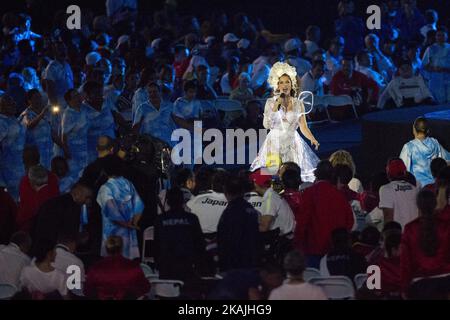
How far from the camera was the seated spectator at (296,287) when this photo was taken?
946cm

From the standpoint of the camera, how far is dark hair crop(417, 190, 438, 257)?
10.4 metres

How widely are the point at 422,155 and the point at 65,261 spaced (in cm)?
487

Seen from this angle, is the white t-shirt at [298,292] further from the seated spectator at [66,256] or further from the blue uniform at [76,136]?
the blue uniform at [76,136]

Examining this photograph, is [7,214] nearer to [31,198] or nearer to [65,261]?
[31,198]

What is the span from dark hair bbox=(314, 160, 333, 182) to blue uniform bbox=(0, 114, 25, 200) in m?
4.02

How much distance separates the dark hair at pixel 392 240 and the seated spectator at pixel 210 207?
158cm

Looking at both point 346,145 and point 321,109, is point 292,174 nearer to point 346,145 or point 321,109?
point 346,145

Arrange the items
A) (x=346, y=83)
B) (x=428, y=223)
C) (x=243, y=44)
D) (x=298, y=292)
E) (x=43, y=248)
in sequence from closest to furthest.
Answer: (x=298, y=292)
(x=43, y=248)
(x=428, y=223)
(x=346, y=83)
(x=243, y=44)

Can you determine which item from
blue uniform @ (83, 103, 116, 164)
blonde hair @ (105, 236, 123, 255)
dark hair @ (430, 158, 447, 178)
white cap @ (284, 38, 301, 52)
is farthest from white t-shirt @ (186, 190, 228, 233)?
white cap @ (284, 38, 301, 52)

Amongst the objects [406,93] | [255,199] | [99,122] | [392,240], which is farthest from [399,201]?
[406,93]

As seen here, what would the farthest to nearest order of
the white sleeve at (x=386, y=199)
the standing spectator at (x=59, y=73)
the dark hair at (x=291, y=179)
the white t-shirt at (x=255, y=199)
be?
the standing spectator at (x=59, y=73) < the dark hair at (x=291, y=179) < the white sleeve at (x=386, y=199) < the white t-shirt at (x=255, y=199)

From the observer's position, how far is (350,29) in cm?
2216

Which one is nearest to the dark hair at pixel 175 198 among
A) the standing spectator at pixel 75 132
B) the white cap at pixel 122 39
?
the standing spectator at pixel 75 132
